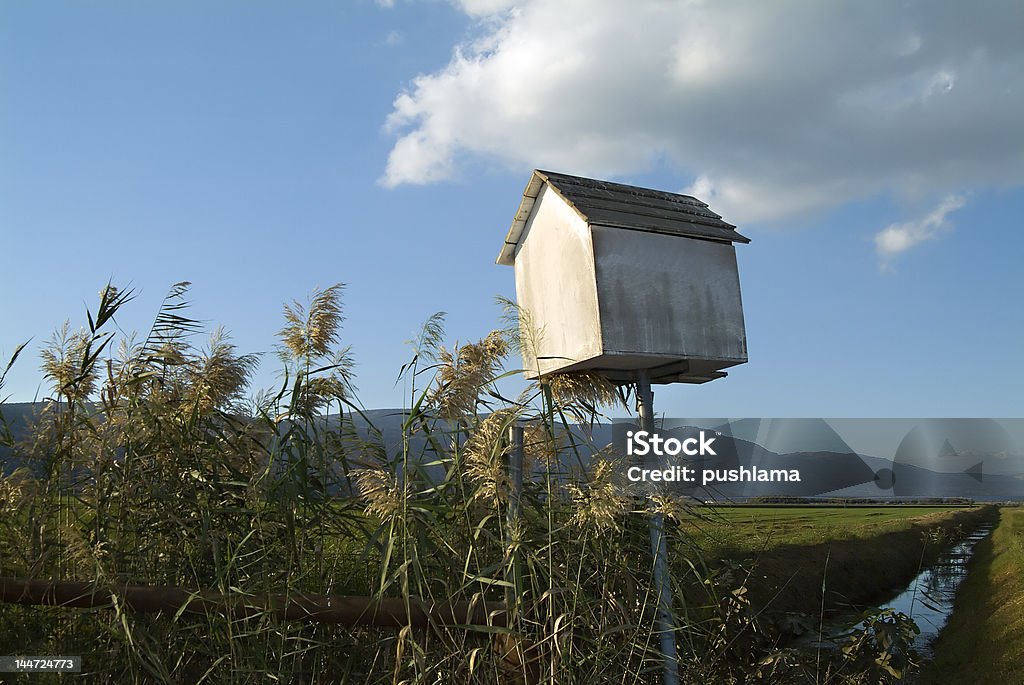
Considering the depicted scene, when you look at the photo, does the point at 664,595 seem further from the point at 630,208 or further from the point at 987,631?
the point at 987,631

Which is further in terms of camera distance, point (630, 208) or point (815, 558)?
point (815, 558)

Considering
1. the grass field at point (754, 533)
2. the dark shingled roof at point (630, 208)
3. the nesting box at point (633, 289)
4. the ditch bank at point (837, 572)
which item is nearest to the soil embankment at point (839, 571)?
the ditch bank at point (837, 572)

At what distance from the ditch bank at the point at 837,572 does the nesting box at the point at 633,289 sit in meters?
2.07

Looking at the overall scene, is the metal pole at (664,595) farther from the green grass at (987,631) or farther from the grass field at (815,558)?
the green grass at (987,631)

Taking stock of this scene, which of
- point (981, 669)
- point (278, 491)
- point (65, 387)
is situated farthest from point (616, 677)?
point (981, 669)

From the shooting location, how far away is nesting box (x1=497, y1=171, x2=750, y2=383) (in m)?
4.81

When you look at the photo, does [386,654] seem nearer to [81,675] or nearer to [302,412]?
[302,412]

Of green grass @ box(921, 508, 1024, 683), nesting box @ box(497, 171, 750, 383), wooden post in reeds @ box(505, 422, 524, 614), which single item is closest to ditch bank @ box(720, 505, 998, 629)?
green grass @ box(921, 508, 1024, 683)

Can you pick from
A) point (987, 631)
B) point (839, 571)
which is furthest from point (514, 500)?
point (839, 571)

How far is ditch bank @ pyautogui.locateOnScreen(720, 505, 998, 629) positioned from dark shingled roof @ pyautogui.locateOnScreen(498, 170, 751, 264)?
2798 mm

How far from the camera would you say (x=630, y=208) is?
5242mm

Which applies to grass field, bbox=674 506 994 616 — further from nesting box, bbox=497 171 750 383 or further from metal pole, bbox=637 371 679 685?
nesting box, bbox=497 171 750 383

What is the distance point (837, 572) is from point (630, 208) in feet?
30.8

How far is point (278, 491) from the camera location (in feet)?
11.7
